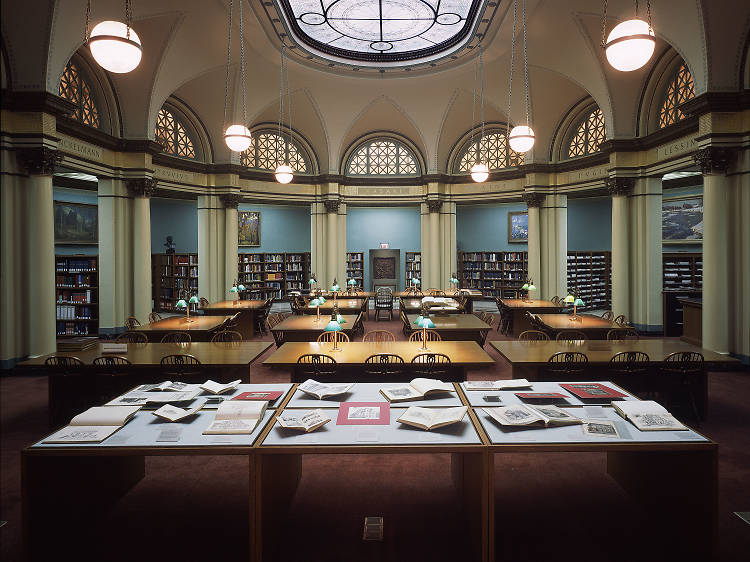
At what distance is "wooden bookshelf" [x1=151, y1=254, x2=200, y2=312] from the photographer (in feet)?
51.8

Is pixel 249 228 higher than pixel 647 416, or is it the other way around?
pixel 249 228

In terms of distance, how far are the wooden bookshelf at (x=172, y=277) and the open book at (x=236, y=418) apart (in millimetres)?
13586

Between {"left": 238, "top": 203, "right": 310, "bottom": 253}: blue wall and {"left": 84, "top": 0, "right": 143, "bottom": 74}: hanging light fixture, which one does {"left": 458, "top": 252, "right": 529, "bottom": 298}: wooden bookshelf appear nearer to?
{"left": 238, "top": 203, "right": 310, "bottom": 253}: blue wall

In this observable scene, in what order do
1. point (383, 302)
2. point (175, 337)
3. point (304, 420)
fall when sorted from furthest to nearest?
1. point (383, 302)
2. point (175, 337)
3. point (304, 420)

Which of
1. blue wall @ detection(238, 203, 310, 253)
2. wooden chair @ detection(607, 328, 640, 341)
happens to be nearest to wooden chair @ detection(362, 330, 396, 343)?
wooden chair @ detection(607, 328, 640, 341)

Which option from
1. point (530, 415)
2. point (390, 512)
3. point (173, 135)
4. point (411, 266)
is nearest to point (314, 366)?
point (390, 512)

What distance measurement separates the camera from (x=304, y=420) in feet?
9.97

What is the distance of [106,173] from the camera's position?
10.8 meters

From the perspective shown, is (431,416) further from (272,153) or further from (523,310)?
(272,153)

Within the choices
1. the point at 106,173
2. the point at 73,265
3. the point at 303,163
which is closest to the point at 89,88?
the point at 106,173

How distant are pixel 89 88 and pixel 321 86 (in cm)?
656

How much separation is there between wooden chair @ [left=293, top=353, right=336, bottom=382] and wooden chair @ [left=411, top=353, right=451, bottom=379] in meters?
1.02

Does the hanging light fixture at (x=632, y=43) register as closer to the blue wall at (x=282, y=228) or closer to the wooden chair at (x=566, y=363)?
the wooden chair at (x=566, y=363)

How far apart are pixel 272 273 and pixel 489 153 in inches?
378
